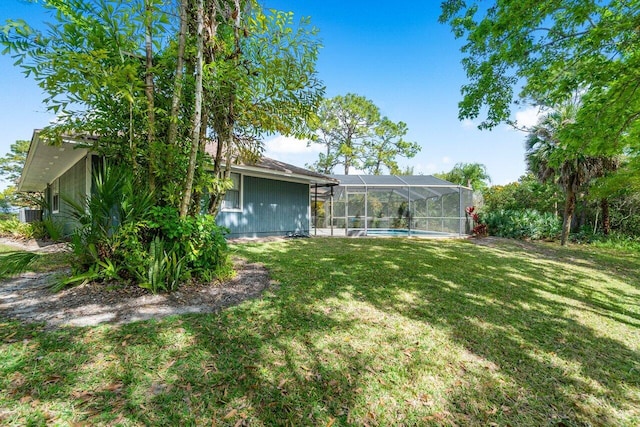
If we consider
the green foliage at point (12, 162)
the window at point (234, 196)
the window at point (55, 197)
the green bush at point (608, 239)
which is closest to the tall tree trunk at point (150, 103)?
the window at point (234, 196)

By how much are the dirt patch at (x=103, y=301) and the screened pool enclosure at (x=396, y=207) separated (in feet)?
31.7

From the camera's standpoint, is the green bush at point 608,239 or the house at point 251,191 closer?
the house at point 251,191

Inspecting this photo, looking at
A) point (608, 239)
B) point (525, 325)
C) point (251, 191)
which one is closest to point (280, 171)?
point (251, 191)

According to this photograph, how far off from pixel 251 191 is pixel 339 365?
8.42m

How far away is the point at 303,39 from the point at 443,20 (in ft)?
14.4

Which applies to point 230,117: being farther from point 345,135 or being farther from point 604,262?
point 345,135

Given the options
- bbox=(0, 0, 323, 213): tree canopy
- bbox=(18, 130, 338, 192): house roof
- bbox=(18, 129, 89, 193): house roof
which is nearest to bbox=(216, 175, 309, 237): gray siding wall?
bbox=(18, 130, 338, 192): house roof

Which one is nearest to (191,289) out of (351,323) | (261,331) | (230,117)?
(261,331)

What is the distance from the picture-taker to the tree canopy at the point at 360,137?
963 inches

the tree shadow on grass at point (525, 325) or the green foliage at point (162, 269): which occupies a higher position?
the green foliage at point (162, 269)

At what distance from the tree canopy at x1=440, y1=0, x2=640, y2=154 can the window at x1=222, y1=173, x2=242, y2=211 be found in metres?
7.20

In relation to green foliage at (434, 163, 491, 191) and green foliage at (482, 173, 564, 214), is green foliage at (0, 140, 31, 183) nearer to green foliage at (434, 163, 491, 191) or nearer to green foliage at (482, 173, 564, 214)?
green foliage at (482, 173, 564, 214)

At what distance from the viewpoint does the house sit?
8477 mm

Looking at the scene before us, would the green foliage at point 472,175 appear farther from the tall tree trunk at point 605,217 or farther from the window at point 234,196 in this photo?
the window at point 234,196
